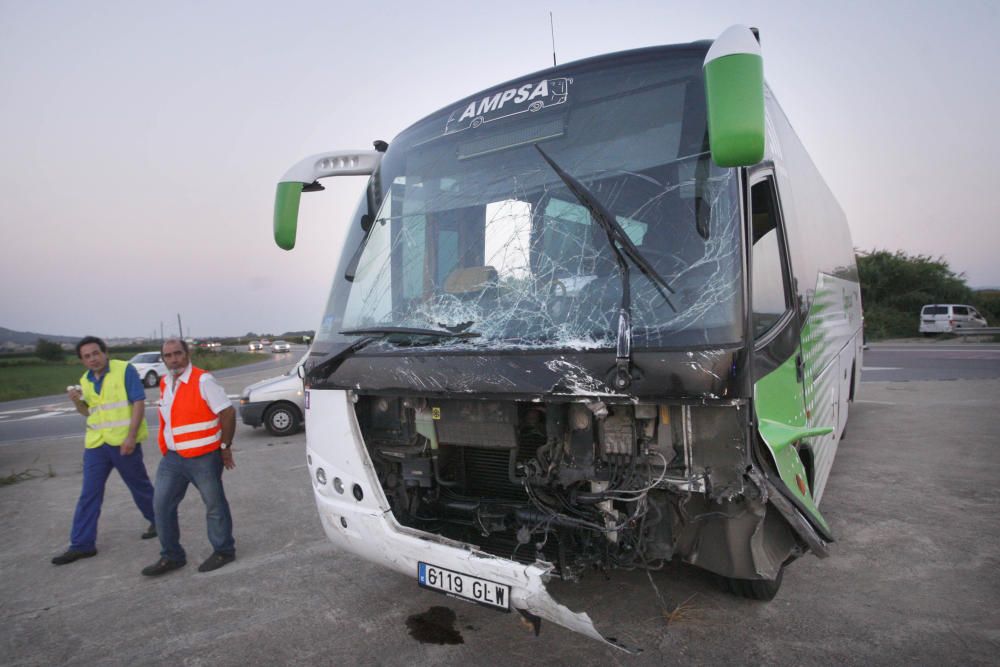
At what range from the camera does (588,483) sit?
2.98m

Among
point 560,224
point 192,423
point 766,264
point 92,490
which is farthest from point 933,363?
point 92,490

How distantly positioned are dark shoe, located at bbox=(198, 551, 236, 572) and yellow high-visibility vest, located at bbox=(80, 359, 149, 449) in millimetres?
1268

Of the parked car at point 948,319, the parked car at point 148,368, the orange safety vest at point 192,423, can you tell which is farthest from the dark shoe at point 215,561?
the parked car at point 948,319

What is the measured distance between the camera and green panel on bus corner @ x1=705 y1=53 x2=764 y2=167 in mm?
2162

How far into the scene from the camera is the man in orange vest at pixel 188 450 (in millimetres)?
4449

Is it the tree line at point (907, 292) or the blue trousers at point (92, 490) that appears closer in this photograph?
the blue trousers at point (92, 490)

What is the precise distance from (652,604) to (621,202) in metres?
2.27

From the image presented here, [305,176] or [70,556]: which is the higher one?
[305,176]

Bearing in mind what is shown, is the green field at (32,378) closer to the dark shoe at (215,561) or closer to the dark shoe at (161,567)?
the dark shoe at (161,567)

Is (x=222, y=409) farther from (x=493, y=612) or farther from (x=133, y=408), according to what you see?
(x=493, y=612)

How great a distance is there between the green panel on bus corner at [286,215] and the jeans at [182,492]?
1.71m

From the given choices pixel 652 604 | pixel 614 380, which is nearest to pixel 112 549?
pixel 652 604

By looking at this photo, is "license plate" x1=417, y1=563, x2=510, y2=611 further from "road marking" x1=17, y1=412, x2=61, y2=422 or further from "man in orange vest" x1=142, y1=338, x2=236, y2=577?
"road marking" x1=17, y1=412, x2=61, y2=422

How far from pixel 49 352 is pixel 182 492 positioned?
62.6m
